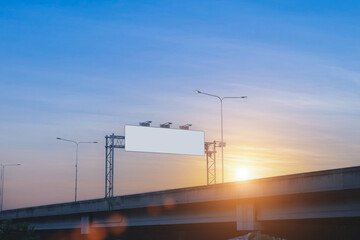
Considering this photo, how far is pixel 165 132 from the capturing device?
201 feet

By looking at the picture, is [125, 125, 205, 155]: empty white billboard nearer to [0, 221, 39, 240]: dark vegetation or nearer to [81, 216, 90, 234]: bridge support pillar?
[81, 216, 90, 234]: bridge support pillar

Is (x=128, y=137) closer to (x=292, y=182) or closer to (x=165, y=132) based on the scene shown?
(x=165, y=132)

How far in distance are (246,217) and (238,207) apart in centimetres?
104

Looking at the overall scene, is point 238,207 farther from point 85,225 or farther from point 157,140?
point 85,225

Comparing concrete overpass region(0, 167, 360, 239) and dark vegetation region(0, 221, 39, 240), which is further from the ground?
concrete overpass region(0, 167, 360, 239)

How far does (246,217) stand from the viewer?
38.4m

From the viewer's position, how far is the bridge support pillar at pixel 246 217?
37.8m

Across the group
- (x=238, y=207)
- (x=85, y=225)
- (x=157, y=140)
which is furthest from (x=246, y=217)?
(x=85, y=225)

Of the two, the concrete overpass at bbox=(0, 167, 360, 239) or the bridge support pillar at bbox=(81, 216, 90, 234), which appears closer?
the concrete overpass at bbox=(0, 167, 360, 239)

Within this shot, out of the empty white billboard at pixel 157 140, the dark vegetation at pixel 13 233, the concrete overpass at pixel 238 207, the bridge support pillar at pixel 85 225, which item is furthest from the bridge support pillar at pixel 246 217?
the dark vegetation at pixel 13 233

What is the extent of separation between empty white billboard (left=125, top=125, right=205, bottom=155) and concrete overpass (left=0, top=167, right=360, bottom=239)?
7.65 metres

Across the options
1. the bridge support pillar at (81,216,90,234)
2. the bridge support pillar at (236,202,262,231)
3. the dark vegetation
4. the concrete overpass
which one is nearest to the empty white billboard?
the concrete overpass

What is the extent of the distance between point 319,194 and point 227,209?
9477 mm

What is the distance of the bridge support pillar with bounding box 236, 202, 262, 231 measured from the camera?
37781mm
